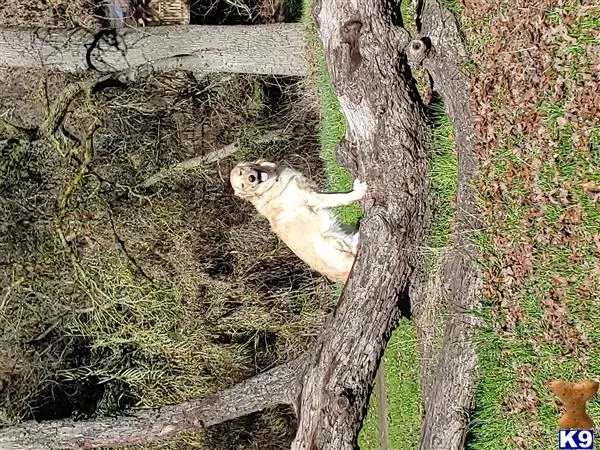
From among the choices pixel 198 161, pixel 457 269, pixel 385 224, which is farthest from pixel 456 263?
Result: pixel 198 161

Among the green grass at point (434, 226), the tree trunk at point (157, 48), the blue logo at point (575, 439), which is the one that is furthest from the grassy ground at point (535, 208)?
the tree trunk at point (157, 48)

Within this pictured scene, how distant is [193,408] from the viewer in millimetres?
6457

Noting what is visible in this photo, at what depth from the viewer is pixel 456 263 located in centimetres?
468

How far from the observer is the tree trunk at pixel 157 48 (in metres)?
6.45

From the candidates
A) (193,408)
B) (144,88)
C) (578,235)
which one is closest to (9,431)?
(193,408)

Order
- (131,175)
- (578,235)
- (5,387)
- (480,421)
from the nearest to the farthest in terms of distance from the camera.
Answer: (578,235)
(480,421)
(131,175)
(5,387)

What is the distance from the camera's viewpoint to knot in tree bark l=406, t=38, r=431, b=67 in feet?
15.2

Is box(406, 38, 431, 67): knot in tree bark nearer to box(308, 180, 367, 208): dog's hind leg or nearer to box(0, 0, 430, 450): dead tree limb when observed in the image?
box(0, 0, 430, 450): dead tree limb

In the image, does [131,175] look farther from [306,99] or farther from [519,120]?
[519,120]

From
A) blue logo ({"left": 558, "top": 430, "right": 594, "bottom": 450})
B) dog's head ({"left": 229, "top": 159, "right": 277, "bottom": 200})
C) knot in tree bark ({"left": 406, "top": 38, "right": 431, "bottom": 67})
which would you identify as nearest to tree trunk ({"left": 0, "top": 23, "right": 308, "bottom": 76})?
dog's head ({"left": 229, "top": 159, "right": 277, "bottom": 200})

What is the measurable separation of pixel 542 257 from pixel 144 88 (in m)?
4.71

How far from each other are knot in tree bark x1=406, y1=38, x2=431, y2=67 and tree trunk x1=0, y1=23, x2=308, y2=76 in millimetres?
2169

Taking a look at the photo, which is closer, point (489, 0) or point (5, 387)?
point (489, 0)

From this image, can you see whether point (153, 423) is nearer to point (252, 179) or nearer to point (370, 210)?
point (252, 179)
